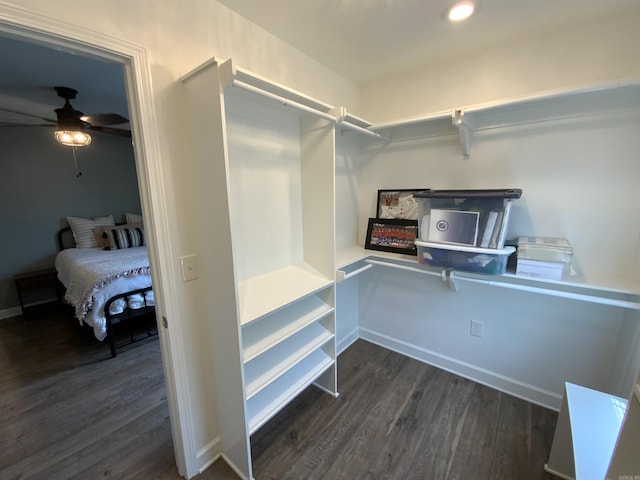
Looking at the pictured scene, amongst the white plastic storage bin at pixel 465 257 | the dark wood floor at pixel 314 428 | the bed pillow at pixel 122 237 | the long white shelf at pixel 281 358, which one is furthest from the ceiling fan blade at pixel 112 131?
the white plastic storage bin at pixel 465 257

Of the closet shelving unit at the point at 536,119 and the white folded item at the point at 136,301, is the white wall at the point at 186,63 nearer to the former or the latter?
the closet shelving unit at the point at 536,119

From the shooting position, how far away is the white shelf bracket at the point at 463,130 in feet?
5.35

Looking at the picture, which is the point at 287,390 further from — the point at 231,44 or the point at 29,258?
the point at 29,258

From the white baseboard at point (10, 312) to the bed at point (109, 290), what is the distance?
0.72 metres

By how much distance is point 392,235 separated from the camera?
2256 millimetres

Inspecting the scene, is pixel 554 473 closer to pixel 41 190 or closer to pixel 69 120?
pixel 69 120

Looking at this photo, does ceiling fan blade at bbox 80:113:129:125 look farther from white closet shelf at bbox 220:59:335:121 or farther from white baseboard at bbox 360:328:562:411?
white baseboard at bbox 360:328:562:411

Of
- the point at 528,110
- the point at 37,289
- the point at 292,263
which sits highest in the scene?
the point at 528,110

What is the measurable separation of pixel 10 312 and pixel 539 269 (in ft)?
18.1

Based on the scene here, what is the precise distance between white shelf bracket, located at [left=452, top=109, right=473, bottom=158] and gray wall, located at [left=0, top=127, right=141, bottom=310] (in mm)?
4744

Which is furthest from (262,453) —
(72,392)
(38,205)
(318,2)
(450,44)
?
(38,205)

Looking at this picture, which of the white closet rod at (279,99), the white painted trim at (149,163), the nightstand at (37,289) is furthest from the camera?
the nightstand at (37,289)

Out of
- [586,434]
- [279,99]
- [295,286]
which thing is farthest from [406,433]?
[279,99]

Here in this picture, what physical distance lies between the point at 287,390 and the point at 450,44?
2299 mm
